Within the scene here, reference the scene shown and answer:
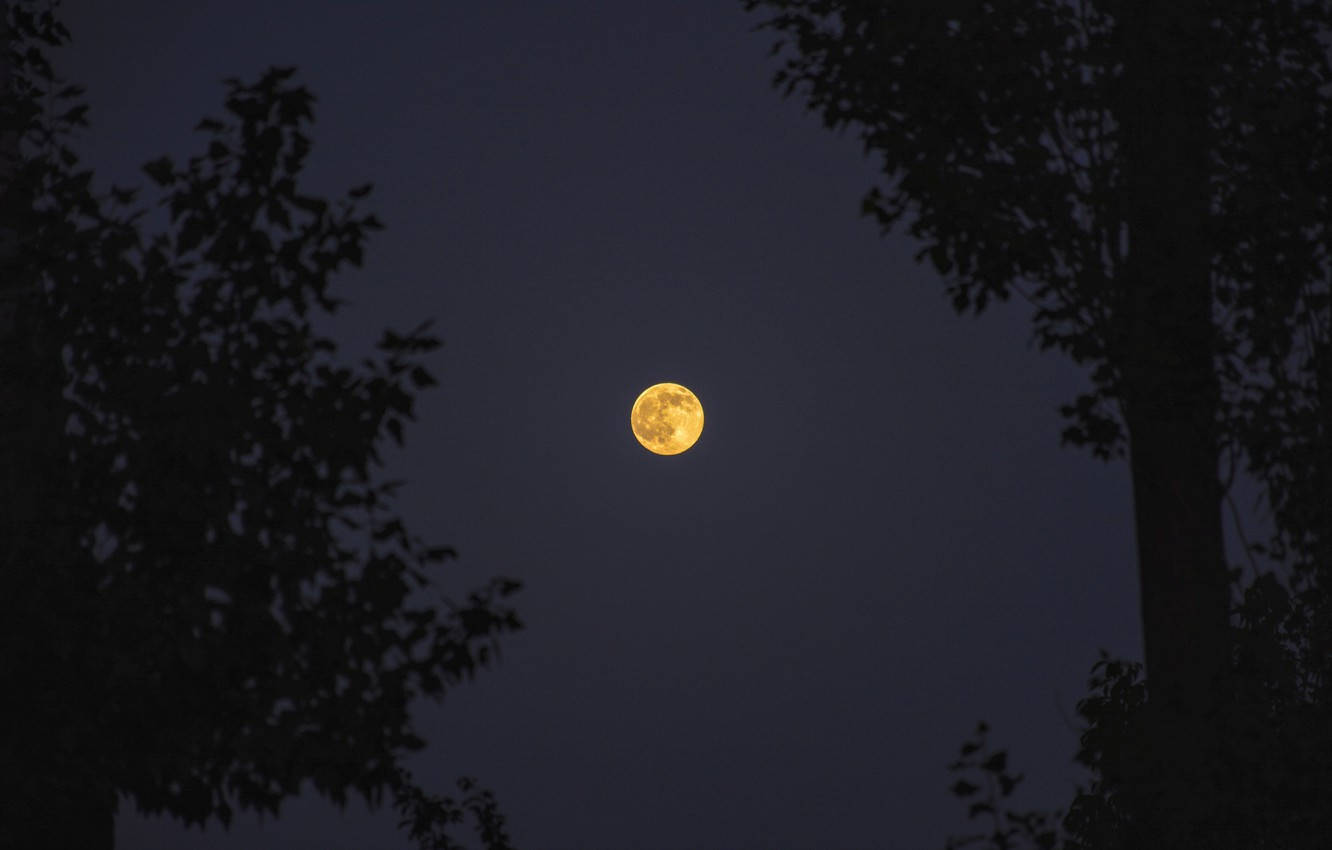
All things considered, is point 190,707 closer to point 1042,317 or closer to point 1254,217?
point 1042,317

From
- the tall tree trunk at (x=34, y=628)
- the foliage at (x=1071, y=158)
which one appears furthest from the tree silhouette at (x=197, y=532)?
the foliage at (x=1071, y=158)

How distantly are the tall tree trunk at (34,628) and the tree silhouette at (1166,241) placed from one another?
5106 millimetres

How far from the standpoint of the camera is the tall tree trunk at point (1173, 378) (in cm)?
797

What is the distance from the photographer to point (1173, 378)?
8102mm

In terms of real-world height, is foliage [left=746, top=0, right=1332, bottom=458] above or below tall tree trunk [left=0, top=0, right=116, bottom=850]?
above

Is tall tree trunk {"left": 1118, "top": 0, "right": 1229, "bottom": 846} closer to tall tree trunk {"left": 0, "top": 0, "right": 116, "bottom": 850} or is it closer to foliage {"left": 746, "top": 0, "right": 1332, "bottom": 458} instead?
foliage {"left": 746, "top": 0, "right": 1332, "bottom": 458}

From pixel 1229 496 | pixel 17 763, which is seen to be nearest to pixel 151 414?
pixel 17 763

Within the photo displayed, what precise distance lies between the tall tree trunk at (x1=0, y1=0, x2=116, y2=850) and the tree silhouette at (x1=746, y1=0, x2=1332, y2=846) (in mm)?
5106

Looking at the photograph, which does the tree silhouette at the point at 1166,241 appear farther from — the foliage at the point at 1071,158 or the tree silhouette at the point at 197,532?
the tree silhouette at the point at 197,532

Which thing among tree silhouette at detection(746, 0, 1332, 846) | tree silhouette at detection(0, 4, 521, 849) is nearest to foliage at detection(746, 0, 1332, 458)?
tree silhouette at detection(746, 0, 1332, 846)

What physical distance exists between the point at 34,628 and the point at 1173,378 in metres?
6.33

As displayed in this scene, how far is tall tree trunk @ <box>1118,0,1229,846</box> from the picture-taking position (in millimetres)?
7973

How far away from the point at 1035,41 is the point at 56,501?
630cm

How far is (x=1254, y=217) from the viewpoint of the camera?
829 centimetres
